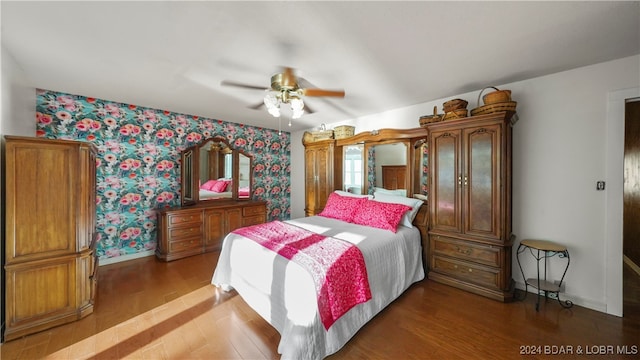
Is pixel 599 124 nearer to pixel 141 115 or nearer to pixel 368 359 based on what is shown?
pixel 368 359

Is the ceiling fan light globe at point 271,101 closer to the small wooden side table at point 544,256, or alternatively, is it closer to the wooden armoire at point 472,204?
the wooden armoire at point 472,204

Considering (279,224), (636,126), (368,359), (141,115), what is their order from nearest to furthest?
(368,359)
(279,224)
(636,126)
(141,115)

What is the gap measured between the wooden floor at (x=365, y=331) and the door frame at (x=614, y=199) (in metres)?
0.23

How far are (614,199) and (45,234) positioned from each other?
498cm

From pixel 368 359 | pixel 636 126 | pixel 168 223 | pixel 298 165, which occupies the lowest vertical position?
pixel 368 359

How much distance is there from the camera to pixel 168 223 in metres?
3.41

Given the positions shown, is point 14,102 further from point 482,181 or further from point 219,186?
point 482,181

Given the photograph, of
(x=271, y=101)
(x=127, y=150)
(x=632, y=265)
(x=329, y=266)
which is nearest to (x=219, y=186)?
(x=127, y=150)

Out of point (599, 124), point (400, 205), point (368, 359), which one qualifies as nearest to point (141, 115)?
point (400, 205)

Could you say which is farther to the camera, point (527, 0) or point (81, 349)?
point (81, 349)

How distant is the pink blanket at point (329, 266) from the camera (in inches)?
65.2

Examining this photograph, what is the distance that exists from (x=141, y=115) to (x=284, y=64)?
8.87 feet

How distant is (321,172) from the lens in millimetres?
4270

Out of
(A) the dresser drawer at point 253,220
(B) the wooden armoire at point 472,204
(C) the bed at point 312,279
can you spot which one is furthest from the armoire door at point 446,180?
(A) the dresser drawer at point 253,220
